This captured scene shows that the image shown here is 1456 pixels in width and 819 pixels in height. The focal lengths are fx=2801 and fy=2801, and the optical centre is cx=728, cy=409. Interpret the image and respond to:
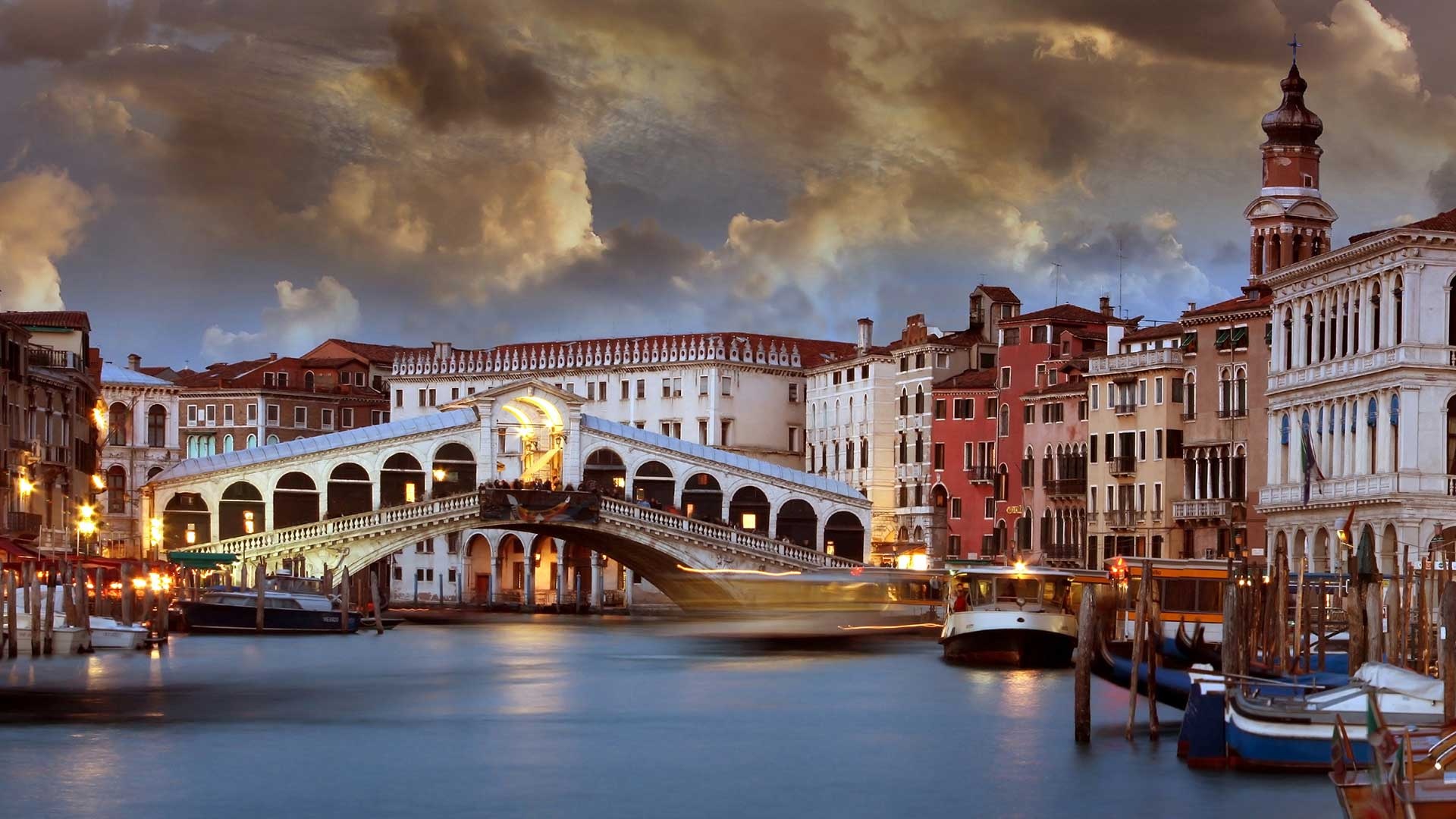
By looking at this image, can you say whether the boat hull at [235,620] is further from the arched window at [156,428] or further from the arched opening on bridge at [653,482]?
the arched window at [156,428]

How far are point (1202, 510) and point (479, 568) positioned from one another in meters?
28.4

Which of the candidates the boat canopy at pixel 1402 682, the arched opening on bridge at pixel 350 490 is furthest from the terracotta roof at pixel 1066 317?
the boat canopy at pixel 1402 682

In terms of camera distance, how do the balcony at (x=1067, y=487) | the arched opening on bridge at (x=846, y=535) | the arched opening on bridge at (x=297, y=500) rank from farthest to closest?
1. the arched opening on bridge at (x=846, y=535)
2. the arched opening on bridge at (x=297, y=500)
3. the balcony at (x=1067, y=487)

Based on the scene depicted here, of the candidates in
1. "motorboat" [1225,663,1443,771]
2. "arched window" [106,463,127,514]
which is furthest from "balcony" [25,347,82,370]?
"motorboat" [1225,663,1443,771]

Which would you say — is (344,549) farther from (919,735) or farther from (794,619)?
(919,735)

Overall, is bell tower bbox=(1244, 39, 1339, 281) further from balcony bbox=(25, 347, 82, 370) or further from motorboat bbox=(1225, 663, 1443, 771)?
motorboat bbox=(1225, 663, 1443, 771)

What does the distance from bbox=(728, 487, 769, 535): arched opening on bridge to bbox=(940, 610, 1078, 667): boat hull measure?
25.1 meters

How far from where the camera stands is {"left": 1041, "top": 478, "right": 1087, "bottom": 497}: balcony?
66.3m

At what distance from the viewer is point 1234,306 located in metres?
59.8

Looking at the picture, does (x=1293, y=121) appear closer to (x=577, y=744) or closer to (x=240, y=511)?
(x=240, y=511)

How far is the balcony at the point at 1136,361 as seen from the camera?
6144 cm

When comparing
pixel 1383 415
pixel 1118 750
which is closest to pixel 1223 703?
pixel 1118 750

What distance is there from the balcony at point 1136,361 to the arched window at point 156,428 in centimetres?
3371

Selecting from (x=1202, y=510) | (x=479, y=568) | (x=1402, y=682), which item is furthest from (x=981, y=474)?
(x=1402, y=682)
